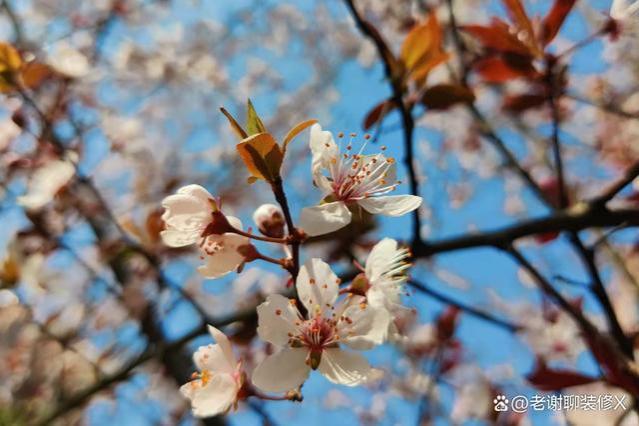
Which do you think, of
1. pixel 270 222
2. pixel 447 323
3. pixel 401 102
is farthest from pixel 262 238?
pixel 447 323

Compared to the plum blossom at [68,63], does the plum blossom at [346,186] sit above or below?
below

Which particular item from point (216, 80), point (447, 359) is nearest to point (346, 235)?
point (447, 359)

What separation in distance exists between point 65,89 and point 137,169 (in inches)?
85.4

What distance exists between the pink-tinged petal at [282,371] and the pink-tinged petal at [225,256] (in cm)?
12

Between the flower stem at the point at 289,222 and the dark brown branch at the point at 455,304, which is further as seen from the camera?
the dark brown branch at the point at 455,304

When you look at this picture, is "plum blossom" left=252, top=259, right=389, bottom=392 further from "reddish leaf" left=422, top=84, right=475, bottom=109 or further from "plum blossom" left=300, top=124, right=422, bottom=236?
"reddish leaf" left=422, top=84, right=475, bottom=109

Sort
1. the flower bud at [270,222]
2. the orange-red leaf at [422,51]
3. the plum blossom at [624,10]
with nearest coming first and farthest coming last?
the flower bud at [270,222] → the plum blossom at [624,10] → the orange-red leaf at [422,51]

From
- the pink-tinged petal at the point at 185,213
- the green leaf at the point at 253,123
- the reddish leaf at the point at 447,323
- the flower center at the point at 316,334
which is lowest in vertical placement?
the reddish leaf at the point at 447,323

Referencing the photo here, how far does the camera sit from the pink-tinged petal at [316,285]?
645 millimetres

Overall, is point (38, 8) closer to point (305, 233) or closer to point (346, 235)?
point (346, 235)

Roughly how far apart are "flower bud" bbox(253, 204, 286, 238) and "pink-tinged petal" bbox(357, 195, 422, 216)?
4.3 inches

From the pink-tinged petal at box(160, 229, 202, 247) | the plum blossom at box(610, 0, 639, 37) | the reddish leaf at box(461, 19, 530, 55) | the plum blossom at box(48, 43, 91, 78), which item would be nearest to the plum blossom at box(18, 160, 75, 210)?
the plum blossom at box(48, 43, 91, 78)

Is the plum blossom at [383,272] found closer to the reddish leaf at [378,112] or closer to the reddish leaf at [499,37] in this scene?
the reddish leaf at [378,112]

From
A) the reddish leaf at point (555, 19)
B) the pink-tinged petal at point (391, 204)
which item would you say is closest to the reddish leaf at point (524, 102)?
the reddish leaf at point (555, 19)
